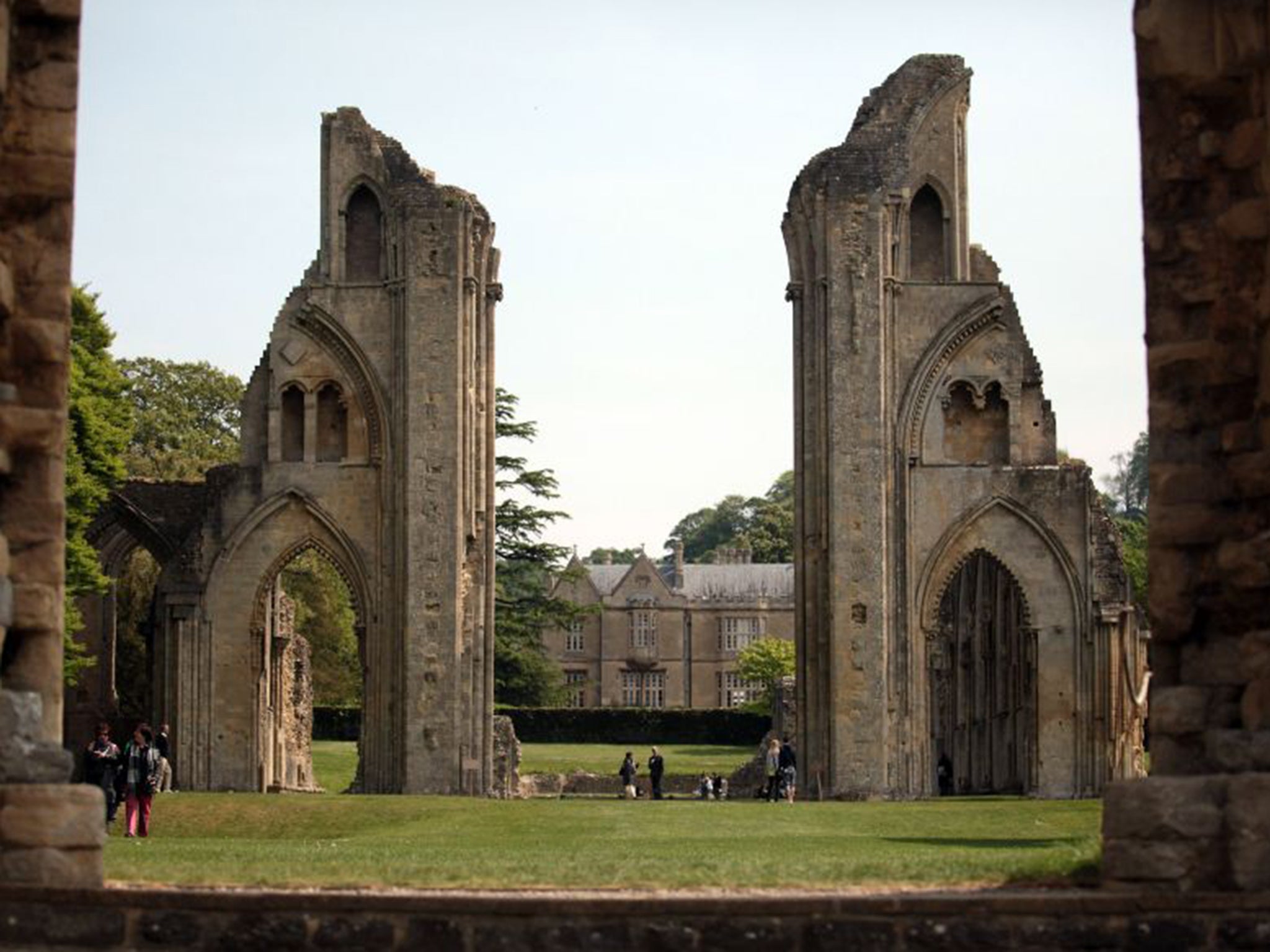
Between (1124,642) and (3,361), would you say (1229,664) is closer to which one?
(3,361)

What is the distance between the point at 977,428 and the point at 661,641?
68.6 m

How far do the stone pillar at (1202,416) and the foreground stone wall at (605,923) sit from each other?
1361 mm

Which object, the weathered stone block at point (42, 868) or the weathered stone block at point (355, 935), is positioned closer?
the weathered stone block at point (355, 935)

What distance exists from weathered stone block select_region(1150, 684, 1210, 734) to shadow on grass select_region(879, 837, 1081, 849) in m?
12.8

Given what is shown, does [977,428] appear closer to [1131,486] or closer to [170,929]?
[170,929]

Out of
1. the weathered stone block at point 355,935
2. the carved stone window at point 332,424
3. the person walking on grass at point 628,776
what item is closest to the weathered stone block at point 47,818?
the weathered stone block at point 355,935

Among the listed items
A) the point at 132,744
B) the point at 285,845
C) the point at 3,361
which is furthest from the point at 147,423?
the point at 3,361

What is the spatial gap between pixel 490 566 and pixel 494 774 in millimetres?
4596

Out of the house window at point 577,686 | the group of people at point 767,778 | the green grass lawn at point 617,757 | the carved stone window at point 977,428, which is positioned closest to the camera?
the group of people at point 767,778

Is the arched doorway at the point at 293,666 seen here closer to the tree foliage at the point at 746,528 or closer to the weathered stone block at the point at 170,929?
the weathered stone block at the point at 170,929

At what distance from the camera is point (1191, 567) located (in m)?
13.5

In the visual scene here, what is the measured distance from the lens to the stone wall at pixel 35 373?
12680 millimetres

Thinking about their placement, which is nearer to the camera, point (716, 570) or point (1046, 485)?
point (1046, 485)

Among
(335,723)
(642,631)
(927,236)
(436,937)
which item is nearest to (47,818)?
(436,937)
